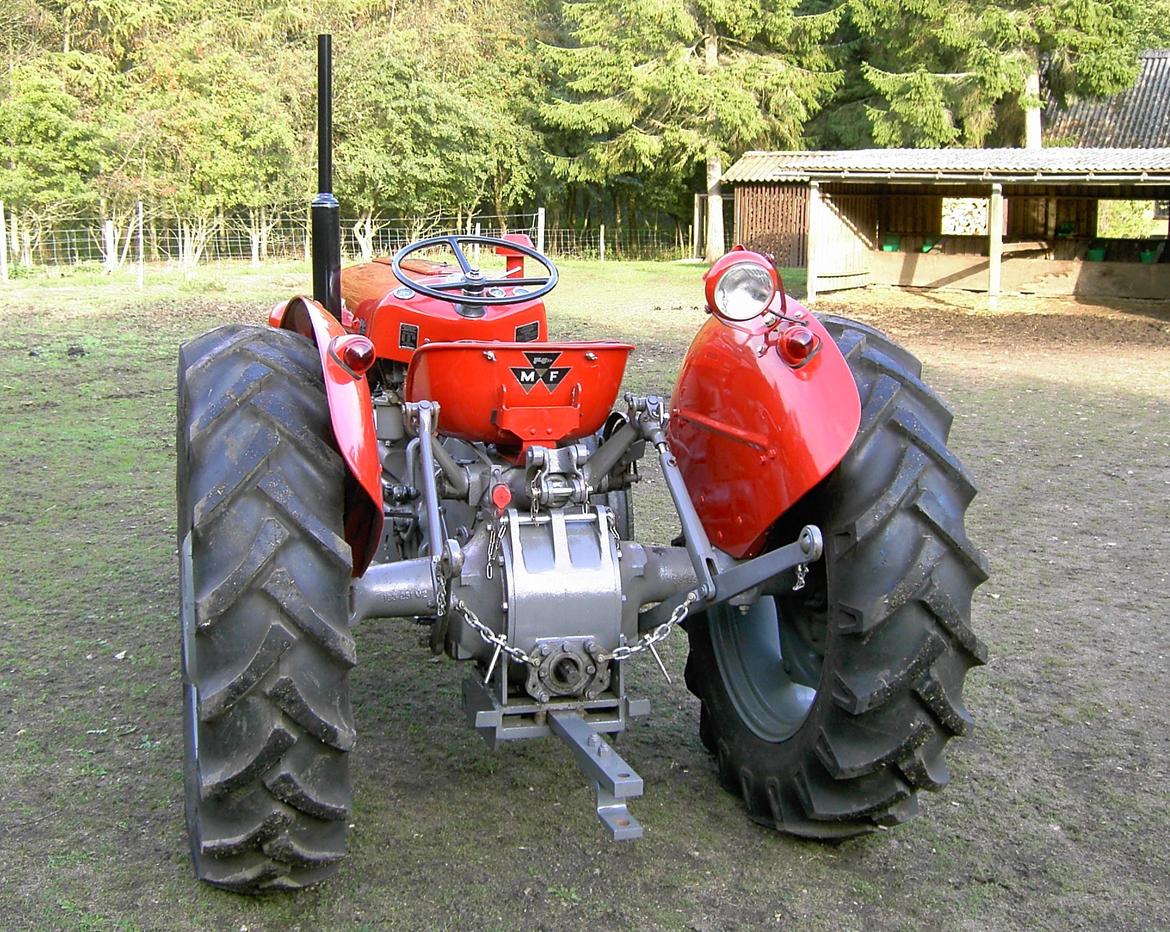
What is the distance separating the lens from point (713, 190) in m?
33.2

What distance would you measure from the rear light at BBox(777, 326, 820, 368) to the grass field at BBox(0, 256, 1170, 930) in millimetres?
1273

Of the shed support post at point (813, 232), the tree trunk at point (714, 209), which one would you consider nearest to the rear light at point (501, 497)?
the shed support post at point (813, 232)

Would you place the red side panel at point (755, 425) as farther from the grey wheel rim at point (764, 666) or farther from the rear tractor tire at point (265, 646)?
the rear tractor tire at point (265, 646)

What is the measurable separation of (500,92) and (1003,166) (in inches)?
849

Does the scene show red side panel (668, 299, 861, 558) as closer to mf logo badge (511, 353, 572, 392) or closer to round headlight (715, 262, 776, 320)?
round headlight (715, 262, 776, 320)

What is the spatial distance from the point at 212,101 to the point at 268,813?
2814cm

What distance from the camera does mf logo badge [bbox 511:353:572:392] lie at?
10.6 ft

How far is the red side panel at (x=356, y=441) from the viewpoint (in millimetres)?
2877

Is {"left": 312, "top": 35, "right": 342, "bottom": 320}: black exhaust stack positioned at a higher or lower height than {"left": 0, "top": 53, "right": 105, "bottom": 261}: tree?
lower

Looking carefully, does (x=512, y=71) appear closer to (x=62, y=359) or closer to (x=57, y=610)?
(x=62, y=359)

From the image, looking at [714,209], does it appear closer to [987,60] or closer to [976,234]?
[987,60]

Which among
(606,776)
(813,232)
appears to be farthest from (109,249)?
(606,776)

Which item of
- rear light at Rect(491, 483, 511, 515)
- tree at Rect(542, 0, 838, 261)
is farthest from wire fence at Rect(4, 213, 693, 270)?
rear light at Rect(491, 483, 511, 515)

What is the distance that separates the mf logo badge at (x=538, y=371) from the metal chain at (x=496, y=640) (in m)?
0.61
